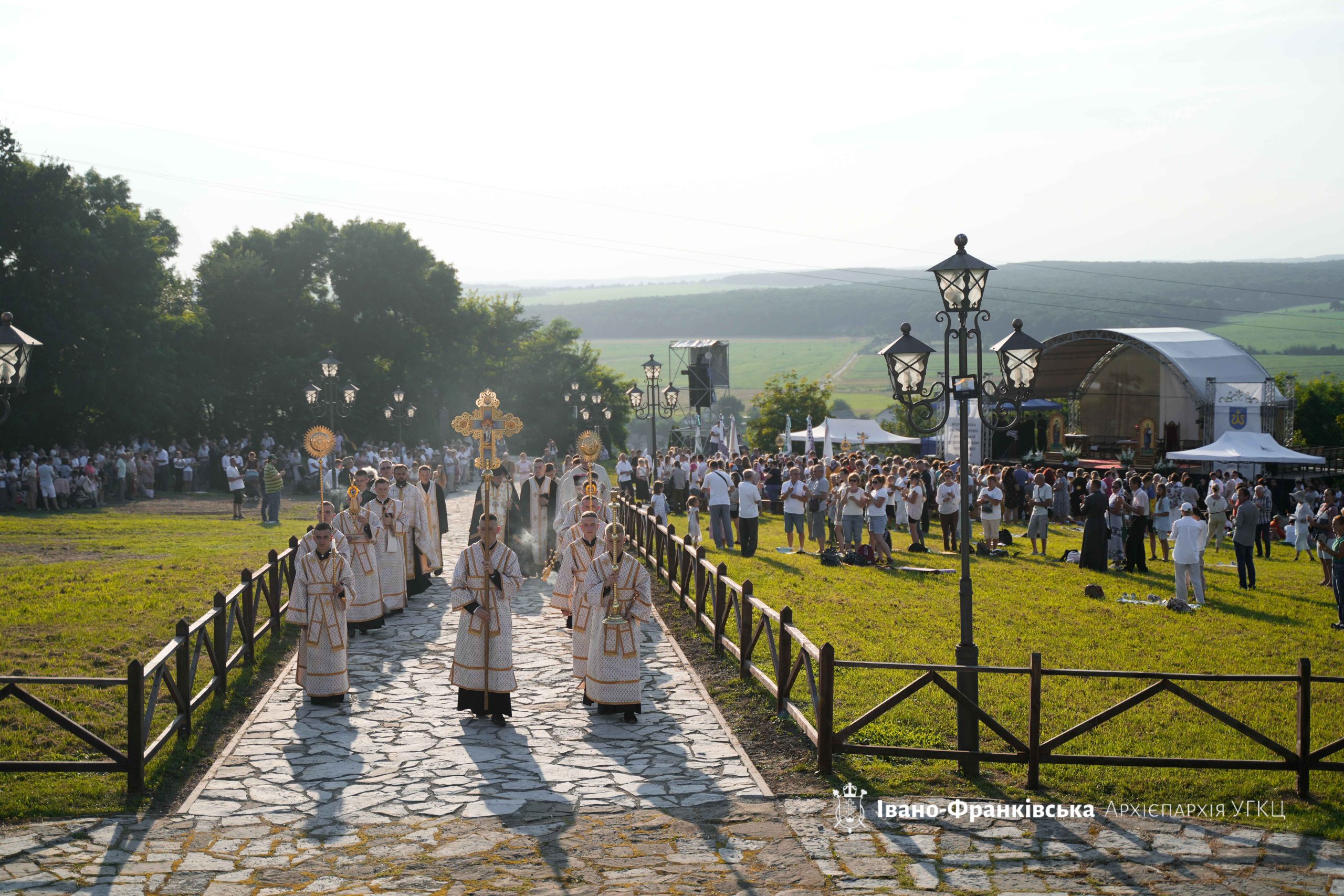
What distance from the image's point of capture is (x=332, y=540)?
991 centimetres

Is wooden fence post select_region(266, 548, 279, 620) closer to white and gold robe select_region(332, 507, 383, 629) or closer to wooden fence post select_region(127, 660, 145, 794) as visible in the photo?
white and gold robe select_region(332, 507, 383, 629)

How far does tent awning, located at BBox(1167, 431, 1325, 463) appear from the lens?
2984 cm

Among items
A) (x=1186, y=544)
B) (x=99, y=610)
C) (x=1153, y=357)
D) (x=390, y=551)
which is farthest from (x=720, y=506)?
(x=1153, y=357)

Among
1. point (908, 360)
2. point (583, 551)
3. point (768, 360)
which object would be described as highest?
point (768, 360)

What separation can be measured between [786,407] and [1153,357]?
16.4 meters

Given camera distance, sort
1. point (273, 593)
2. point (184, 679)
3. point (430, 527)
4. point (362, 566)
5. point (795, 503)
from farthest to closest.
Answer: point (795, 503) → point (430, 527) → point (362, 566) → point (273, 593) → point (184, 679)

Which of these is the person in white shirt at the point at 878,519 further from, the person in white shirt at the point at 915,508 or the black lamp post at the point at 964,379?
the black lamp post at the point at 964,379

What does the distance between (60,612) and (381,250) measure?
38.2 m

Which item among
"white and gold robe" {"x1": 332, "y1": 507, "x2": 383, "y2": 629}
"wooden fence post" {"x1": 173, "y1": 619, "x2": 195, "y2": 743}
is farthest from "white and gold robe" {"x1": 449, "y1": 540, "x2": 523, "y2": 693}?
"white and gold robe" {"x1": 332, "y1": 507, "x2": 383, "y2": 629}

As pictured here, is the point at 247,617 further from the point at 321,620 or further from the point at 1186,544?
the point at 1186,544

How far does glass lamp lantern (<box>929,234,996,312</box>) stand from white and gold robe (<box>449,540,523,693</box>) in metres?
4.25

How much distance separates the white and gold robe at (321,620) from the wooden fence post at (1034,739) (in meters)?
5.74

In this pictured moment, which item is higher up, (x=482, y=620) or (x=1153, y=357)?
(x=1153, y=357)

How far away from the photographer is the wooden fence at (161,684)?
725 centimetres
